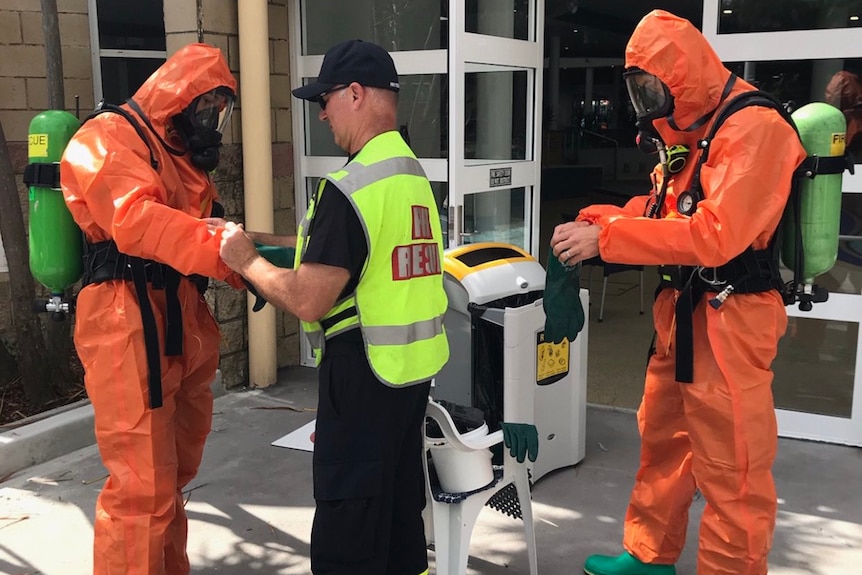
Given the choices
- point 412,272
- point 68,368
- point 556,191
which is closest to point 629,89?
point 412,272

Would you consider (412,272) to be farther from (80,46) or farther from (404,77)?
(80,46)

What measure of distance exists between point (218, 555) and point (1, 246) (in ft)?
9.06

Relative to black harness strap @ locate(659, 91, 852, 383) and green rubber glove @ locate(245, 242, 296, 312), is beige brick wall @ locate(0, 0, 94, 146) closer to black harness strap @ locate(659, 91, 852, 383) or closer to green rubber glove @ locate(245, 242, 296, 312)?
green rubber glove @ locate(245, 242, 296, 312)

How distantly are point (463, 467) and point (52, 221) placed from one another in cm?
165

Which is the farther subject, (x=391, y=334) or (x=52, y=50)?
(x=52, y=50)

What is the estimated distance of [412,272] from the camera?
86.0 inches

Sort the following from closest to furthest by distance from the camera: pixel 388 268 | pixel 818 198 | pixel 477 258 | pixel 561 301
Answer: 1. pixel 388 268
2. pixel 818 198
3. pixel 561 301
4. pixel 477 258

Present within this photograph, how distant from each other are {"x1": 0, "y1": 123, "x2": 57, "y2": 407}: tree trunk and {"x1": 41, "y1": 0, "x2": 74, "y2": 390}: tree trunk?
0.10 meters

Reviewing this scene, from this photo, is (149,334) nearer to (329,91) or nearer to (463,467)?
(329,91)

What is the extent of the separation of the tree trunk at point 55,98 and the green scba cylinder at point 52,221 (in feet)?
3.53

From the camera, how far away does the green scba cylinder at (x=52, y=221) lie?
2672 millimetres

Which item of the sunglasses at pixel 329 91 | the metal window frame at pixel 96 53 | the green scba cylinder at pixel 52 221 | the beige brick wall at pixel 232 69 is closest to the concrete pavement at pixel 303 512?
the beige brick wall at pixel 232 69

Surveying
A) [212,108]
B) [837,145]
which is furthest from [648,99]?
[212,108]

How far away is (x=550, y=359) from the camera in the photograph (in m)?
3.70
